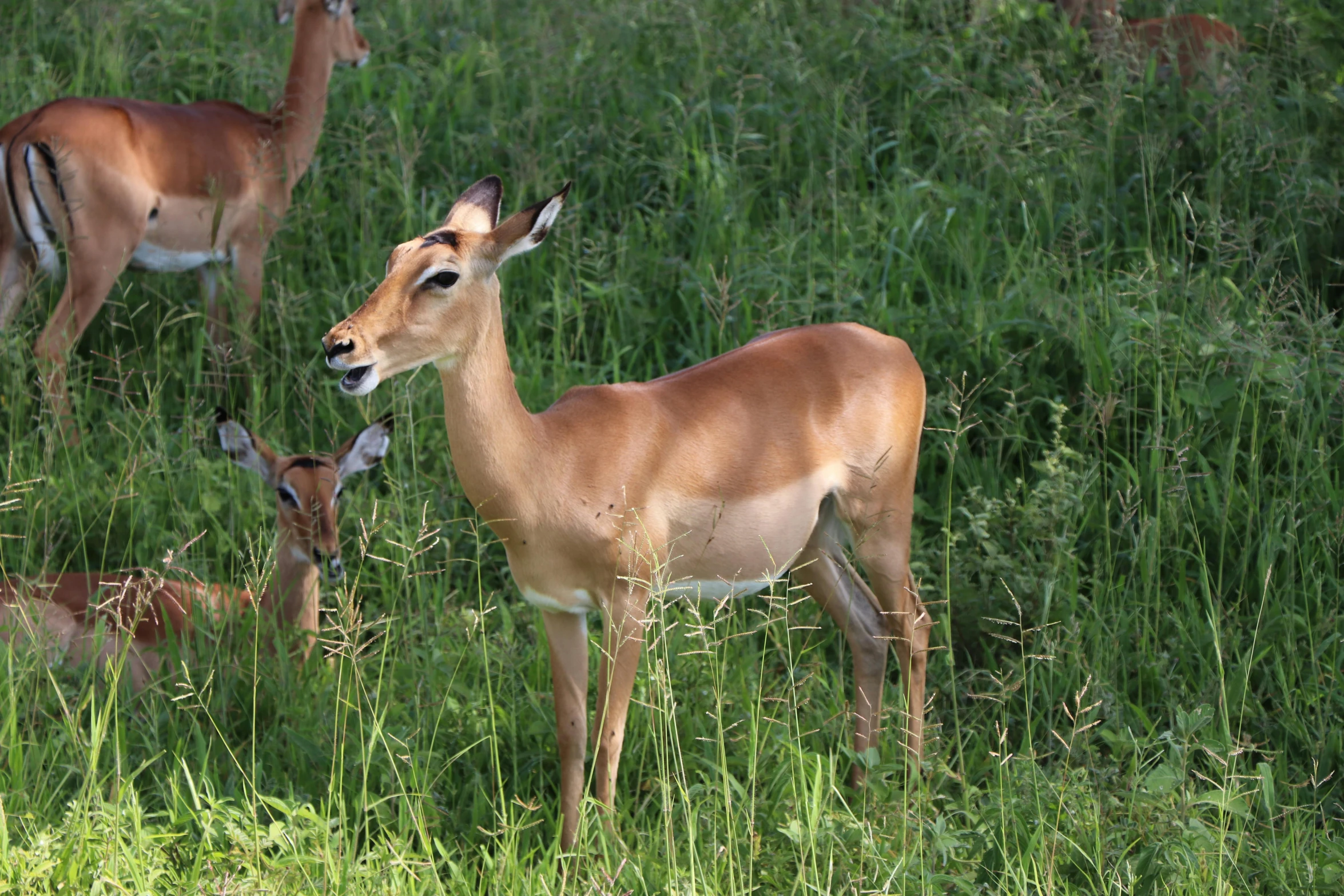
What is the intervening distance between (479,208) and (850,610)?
1613 millimetres

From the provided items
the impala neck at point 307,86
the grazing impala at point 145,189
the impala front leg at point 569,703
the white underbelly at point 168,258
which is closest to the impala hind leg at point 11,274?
the grazing impala at point 145,189

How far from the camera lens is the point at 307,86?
261 inches

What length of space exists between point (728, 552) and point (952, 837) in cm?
100

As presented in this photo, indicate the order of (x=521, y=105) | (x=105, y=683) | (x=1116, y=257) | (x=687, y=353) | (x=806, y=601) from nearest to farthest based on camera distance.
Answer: (x=105, y=683) → (x=806, y=601) → (x=687, y=353) → (x=1116, y=257) → (x=521, y=105)

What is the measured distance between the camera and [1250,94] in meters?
6.34

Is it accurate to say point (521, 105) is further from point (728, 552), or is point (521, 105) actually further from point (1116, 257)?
point (728, 552)

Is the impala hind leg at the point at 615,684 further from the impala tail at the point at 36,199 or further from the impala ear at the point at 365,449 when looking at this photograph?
the impala tail at the point at 36,199

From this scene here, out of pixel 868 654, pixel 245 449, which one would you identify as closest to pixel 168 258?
pixel 245 449

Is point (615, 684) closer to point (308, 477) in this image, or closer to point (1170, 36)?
point (308, 477)

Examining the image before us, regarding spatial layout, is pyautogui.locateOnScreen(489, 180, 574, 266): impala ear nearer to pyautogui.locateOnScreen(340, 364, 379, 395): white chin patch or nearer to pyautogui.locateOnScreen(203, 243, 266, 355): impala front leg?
pyautogui.locateOnScreen(340, 364, 379, 395): white chin patch

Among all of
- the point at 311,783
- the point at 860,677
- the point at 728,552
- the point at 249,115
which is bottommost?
the point at 860,677

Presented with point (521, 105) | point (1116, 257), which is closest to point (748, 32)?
point (521, 105)

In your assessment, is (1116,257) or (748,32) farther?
(748,32)

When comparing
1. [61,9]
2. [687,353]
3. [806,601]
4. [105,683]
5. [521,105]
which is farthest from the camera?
[61,9]
